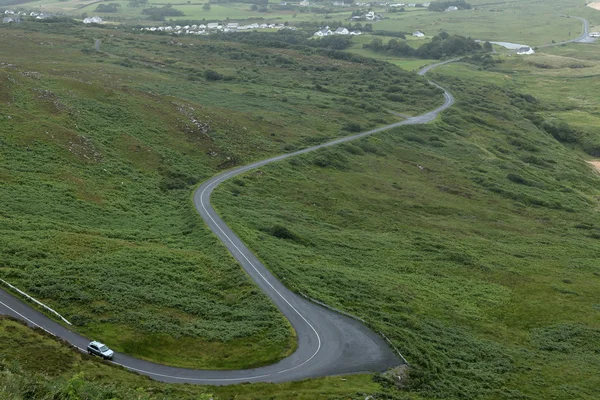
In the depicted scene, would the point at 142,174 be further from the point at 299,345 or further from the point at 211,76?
the point at 211,76

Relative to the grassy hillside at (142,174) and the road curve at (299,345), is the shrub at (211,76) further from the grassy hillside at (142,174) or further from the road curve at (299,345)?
the road curve at (299,345)

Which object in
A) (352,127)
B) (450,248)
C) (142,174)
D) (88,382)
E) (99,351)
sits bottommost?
(450,248)

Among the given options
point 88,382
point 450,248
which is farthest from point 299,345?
point 450,248

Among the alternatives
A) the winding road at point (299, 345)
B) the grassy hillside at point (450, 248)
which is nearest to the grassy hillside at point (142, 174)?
the winding road at point (299, 345)

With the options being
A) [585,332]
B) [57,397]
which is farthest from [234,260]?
[585,332]

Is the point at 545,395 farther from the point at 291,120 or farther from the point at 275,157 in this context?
the point at 291,120
